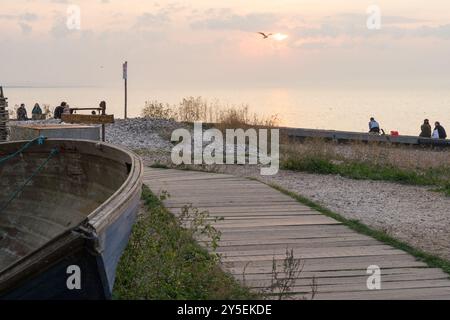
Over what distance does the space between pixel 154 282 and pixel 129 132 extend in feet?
54.9

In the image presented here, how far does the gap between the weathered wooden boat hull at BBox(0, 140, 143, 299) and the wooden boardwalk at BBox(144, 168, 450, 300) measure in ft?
4.47

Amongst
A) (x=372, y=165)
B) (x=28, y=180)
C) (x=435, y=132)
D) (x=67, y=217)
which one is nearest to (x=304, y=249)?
(x=67, y=217)

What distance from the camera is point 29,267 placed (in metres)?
5.23

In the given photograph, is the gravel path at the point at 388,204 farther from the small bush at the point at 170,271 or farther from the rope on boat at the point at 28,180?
the rope on boat at the point at 28,180

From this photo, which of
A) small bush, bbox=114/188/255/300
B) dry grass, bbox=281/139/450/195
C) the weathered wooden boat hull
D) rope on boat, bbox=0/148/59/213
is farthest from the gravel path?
rope on boat, bbox=0/148/59/213

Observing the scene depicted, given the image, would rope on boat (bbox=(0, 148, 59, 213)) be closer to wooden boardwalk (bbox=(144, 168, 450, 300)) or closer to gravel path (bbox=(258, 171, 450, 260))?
wooden boardwalk (bbox=(144, 168, 450, 300))

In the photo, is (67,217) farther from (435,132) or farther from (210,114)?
(435,132)

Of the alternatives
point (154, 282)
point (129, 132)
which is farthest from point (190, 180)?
point (129, 132)

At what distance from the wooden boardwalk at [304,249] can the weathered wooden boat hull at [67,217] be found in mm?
1362

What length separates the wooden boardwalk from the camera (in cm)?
705

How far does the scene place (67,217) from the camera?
9695 mm

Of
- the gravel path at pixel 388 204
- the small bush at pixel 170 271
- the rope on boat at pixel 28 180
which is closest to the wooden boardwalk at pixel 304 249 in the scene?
the small bush at pixel 170 271

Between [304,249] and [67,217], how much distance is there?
3.14 metres
